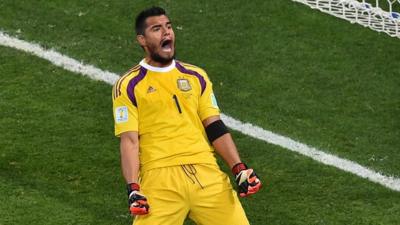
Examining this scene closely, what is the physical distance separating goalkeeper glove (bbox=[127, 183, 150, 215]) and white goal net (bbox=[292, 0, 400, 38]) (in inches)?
184

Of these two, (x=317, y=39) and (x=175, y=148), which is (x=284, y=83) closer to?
(x=317, y=39)

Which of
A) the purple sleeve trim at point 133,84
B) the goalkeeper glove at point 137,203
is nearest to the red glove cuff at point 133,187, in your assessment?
the goalkeeper glove at point 137,203

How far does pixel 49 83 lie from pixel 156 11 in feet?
13.2

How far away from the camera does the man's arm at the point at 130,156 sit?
234 inches

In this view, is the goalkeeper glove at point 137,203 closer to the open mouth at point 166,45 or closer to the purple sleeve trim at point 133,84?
the purple sleeve trim at point 133,84

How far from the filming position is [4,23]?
11141 millimetres

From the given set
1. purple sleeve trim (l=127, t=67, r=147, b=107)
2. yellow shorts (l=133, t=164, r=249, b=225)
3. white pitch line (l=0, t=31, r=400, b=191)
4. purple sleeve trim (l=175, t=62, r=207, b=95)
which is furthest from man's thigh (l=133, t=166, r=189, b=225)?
white pitch line (l=0, t=31, r=400, b=191)

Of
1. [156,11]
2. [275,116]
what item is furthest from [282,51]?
[156,11]

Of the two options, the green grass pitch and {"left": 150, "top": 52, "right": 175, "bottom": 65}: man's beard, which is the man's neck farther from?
the green grass pitch

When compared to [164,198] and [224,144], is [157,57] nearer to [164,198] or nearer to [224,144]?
[224,144]

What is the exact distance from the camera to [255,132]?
9258 mm

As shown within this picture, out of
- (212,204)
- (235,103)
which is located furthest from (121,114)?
(235,103)

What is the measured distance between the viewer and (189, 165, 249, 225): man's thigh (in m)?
6.07

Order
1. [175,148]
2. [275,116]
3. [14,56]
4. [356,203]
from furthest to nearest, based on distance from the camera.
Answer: [14,56] < [275,116] < [356,203] < [175,148]
